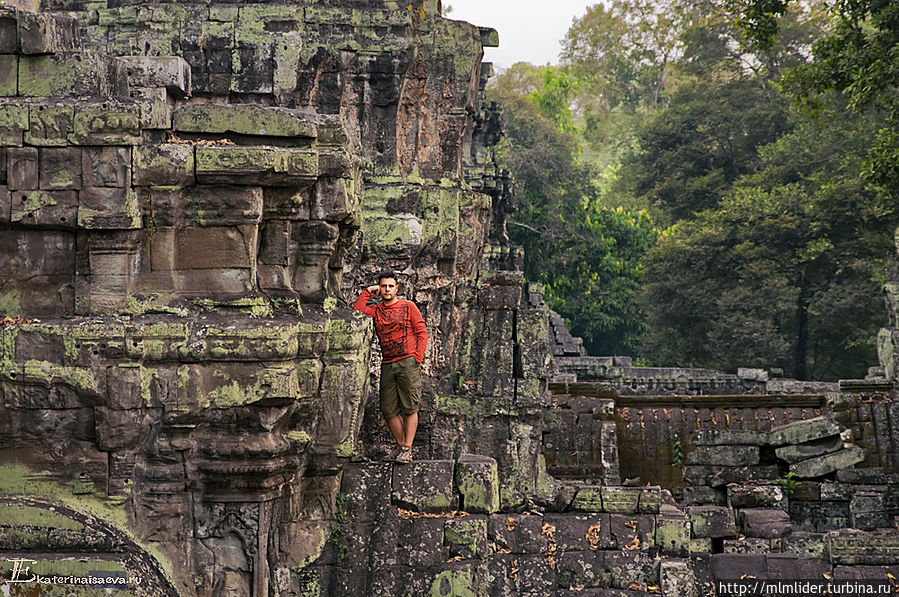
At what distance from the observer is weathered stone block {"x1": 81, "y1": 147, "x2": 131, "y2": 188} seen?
6.71 meters

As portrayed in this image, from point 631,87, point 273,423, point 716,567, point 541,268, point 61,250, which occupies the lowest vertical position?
point 716,567

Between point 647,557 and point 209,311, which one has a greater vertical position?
point 209,311

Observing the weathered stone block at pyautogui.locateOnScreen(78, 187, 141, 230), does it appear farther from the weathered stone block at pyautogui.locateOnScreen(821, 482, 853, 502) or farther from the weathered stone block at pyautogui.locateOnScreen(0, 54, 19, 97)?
the weathered stone block at pyautogui.locateOnScreen(821, 482, 853, 502)

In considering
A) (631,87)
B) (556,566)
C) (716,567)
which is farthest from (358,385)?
(631,87)

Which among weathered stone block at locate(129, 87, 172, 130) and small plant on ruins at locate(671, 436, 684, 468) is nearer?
weathered stone block at locate(129, 87, 172, 130)

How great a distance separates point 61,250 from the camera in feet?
22.5

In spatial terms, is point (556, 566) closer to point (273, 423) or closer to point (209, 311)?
point (273, 423)

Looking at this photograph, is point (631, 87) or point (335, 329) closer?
point (335, 329)

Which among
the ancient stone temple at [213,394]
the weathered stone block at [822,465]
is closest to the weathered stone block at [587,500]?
the ancient stone temple at [213,394]

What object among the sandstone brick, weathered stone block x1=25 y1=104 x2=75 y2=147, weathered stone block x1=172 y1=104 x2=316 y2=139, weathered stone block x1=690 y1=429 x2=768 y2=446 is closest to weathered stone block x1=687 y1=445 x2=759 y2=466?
weathered stone block x1=690 y1=429 x2=768 y2=446

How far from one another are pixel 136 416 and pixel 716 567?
5540mm

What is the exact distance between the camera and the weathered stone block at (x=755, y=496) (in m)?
14.2

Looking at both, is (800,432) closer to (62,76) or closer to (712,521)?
(712,521)

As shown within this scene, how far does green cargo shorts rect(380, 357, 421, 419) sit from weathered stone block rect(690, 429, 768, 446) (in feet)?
25.5
